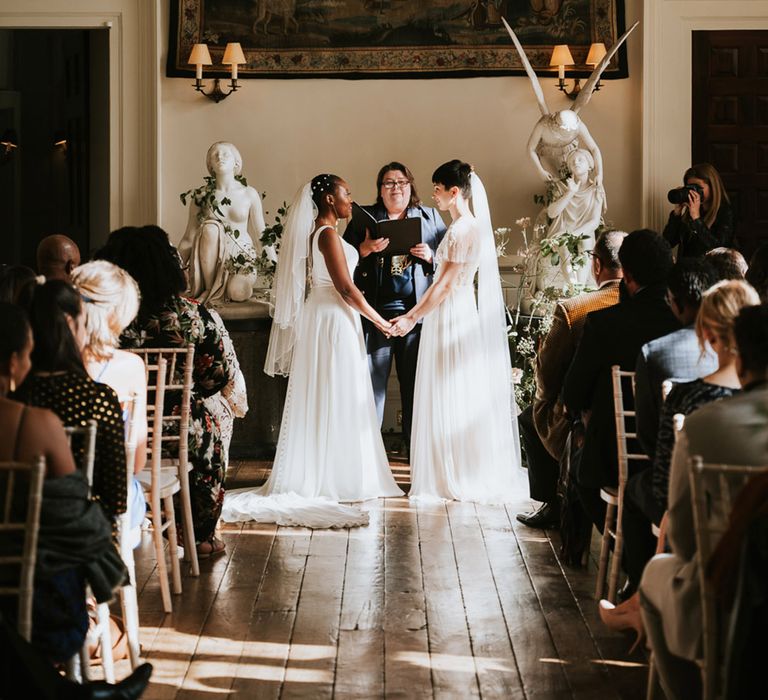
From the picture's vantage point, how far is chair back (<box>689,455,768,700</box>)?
2555 millimetres

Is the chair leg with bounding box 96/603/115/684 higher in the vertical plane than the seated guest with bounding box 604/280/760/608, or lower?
lower

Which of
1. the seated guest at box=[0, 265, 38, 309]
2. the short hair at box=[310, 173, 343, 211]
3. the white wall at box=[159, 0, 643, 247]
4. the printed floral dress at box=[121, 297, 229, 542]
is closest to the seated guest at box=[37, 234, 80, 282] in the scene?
the seated guest at box=[0, 265, 38, 309]

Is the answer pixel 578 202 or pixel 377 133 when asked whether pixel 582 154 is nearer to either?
pixel 578 202

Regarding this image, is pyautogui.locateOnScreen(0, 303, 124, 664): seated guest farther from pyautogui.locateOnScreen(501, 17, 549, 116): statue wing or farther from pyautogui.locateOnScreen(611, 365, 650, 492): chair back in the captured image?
pyautogui.locateOnScreen(501, 17, 549, 116): statue wing

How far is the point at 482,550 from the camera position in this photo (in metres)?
5.37

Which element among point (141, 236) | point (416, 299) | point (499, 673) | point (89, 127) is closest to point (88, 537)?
point (499, 673)

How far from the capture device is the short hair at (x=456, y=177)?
6.70 meters

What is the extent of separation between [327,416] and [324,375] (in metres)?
0.22

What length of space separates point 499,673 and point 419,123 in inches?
221

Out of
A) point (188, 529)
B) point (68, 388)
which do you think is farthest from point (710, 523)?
point (188, 529)

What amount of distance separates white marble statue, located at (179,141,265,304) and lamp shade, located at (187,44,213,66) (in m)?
0.91

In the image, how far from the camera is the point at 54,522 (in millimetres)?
2801

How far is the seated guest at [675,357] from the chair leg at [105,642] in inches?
68.6

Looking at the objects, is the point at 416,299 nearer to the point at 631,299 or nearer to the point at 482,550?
the point at 482,550
